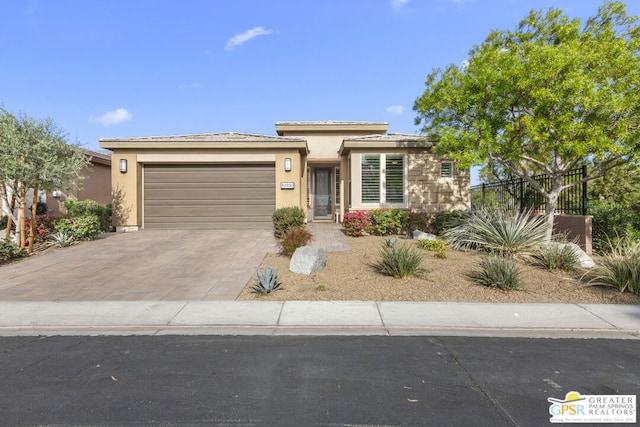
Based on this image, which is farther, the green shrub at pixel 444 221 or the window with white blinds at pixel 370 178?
the window with white blinds at pixel 370 178

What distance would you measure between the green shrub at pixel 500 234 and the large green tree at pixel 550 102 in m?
1.19

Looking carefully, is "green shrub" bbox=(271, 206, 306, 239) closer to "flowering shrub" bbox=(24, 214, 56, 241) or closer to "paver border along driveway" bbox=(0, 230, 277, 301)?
"paver border along driveway" bbox=(0, 230, 277, 301)

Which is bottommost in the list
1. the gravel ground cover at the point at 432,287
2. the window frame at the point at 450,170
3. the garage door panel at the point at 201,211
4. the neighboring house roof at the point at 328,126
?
the gravel ground cover at the point at 432,287

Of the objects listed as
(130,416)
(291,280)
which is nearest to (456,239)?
(291,280)

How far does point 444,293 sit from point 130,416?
5.24 meters

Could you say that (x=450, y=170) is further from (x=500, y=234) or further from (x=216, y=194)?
(x=216, y=194)

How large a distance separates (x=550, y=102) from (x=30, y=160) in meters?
14.1

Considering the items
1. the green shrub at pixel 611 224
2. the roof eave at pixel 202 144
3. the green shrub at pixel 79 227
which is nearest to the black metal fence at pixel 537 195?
the green shrub at pixel 611 224

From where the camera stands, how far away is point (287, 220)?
11.8 meters

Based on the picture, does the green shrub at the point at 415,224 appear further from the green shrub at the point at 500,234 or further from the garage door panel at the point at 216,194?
the garage door panel at the point at 216,194

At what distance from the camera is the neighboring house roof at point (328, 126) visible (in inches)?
691

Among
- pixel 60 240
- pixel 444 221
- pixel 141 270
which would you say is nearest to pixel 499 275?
pixel 444 221

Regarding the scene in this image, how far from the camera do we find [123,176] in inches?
545

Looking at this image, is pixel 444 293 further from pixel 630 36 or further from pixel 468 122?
pixel 630 36
